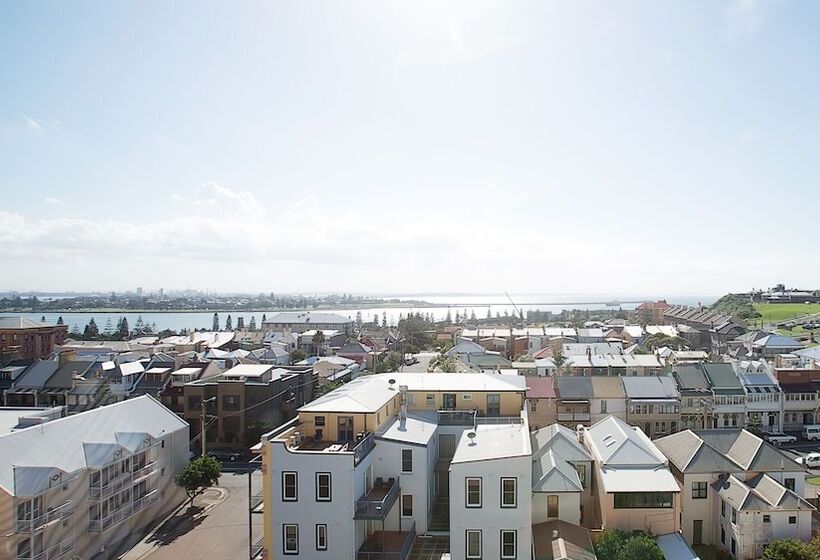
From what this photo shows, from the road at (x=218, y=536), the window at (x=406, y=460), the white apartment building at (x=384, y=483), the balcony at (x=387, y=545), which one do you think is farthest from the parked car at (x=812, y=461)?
the road at (x=218, y=536)

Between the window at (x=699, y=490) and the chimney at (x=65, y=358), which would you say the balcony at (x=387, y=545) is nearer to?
the window at (x=699, y=490)

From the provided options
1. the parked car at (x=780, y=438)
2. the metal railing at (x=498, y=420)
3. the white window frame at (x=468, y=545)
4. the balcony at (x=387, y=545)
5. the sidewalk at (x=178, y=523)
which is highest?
the metal railing at (x=498, y=420)

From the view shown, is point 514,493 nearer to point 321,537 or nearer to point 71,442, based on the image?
point 321,537

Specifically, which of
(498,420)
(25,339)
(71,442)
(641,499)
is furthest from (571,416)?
(25,339)

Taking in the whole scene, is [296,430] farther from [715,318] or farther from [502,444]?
[715,318]

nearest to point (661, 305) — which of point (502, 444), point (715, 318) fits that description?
point (715, 318)

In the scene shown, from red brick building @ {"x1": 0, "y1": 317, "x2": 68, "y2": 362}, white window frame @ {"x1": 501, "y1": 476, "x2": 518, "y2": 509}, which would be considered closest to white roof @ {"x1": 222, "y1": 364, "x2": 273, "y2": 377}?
white window frame @ {"x1": 501, "y1": 476, "x2": 518, "y2": 509}
